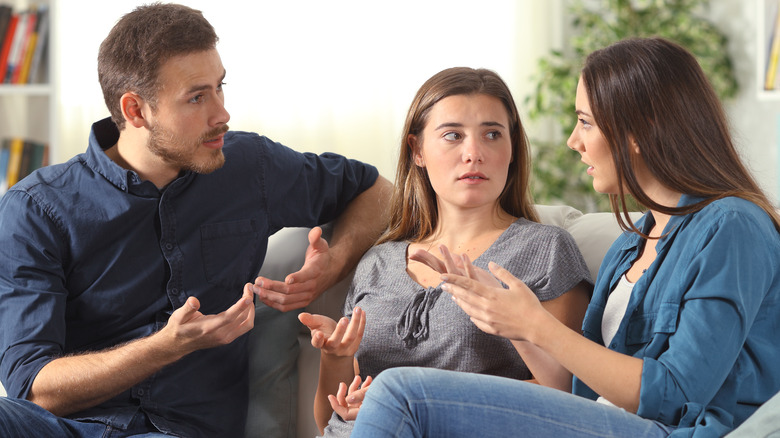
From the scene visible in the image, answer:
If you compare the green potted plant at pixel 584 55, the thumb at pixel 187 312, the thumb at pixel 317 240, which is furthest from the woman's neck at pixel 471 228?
the green potted plant at pixel 584 55

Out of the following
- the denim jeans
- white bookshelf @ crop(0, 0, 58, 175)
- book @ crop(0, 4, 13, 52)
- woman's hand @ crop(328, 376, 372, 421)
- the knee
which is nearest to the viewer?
the denim jeans

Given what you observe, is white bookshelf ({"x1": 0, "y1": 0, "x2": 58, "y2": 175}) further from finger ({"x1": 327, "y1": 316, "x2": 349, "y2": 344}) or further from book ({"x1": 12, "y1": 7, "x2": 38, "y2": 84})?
finger ({"x1": 327, "y1": 316, "x2": 349, "y2": 344})

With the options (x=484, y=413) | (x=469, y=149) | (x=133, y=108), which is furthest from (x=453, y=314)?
(x=133, y=108)

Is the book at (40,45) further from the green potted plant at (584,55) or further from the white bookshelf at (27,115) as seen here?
the green potted plant at (584,55)

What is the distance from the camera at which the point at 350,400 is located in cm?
150

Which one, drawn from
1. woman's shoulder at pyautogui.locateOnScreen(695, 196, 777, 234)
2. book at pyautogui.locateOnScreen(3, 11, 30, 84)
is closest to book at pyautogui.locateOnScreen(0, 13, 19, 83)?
book at pyautogui.locateOnScreen(3, 11, 30, 84)

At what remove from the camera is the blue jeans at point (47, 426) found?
142 cm

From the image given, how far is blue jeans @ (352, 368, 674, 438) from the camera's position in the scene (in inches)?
45.3

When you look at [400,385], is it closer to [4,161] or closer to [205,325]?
[205,325]

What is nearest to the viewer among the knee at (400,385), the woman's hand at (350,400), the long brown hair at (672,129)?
the knee at (400,385)

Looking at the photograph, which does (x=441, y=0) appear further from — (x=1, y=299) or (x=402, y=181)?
(x=1, y=299)

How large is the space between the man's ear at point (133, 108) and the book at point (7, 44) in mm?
1559

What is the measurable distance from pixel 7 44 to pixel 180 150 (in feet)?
5.57

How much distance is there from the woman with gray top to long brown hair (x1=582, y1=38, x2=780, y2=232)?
34 centimetres
